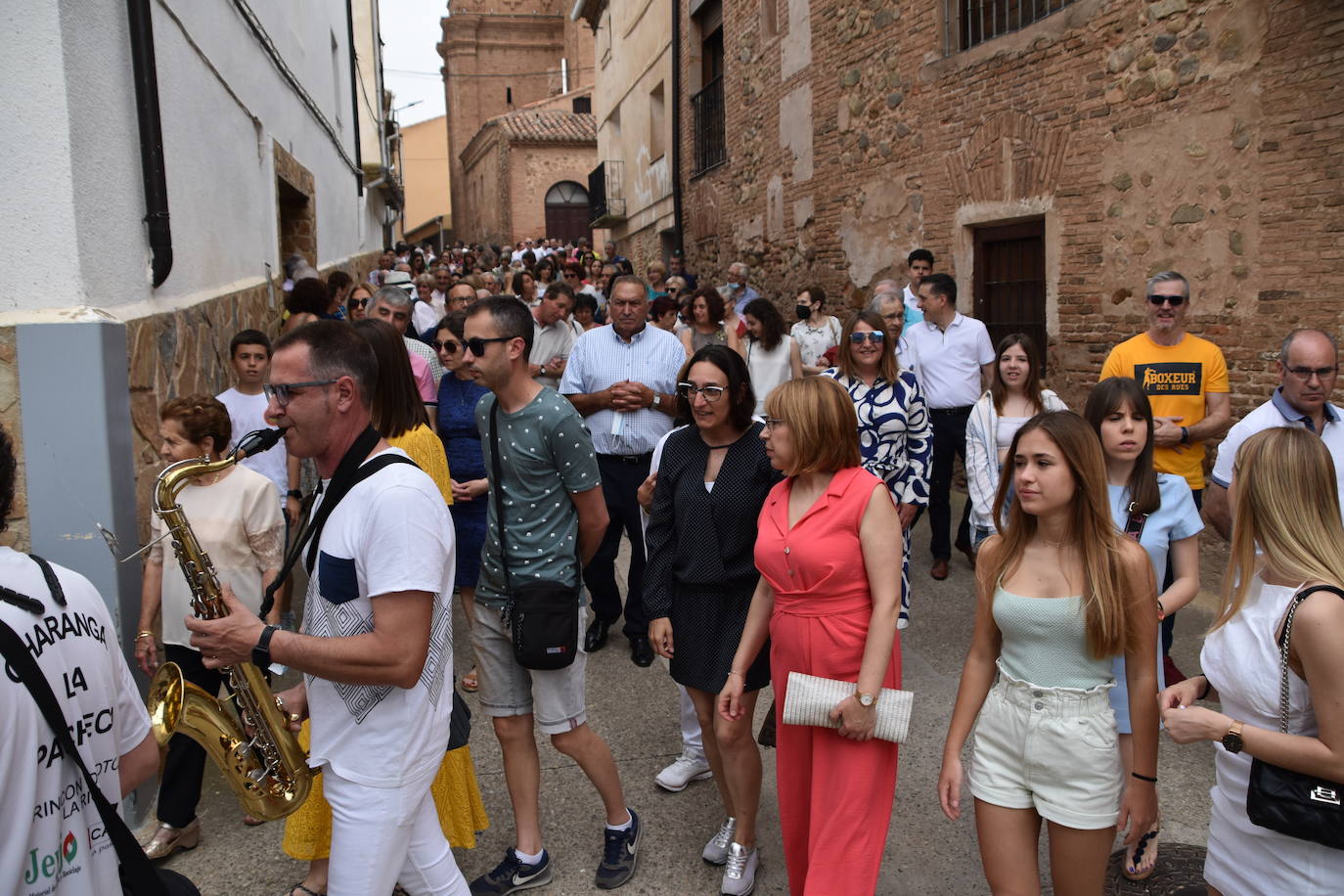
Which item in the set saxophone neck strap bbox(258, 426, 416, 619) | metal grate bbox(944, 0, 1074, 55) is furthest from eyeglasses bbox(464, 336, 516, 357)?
metal grate bbox(944, 0, 1074, 55)

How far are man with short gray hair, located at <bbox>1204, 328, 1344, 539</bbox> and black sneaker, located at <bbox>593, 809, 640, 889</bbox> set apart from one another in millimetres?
2704

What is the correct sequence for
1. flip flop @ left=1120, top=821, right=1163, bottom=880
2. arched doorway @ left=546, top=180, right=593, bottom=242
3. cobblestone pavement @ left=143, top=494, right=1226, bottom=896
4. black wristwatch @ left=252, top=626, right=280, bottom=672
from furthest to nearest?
arched doorway @ left=546, top=180, right=593, bottom=242
cobblestone pavement @ left=143, top=494, right=1226, bottom=896
flip flop @ left=1120, top=821, right=1163, bottom=880
black wristwatch @ left=252, top=626, right=280, bottom=672

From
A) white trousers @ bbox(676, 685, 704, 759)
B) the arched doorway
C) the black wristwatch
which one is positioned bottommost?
white trousers @ bbox(676, 685, 704, 759)

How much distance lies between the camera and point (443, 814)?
3.57 m

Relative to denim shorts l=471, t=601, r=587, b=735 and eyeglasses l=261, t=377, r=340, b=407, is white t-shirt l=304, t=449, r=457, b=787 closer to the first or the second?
eyeglasses l=261, t=377, r=340, b=407

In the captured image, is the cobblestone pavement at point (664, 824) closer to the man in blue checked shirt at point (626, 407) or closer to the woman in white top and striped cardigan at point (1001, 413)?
the man in blue checked shirt at point (626, 407)

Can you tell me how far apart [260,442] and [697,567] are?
1497 mm

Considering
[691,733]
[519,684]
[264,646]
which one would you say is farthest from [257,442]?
[691,733]

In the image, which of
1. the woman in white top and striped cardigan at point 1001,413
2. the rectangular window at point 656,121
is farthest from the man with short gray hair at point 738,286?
the rectangular window at point 656,121

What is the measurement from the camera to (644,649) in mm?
5703

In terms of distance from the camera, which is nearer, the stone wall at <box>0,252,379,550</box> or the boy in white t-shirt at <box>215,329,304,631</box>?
the stone wall at <box>0,252,379,550</box>

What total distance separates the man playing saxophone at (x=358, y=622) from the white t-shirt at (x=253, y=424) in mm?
2766

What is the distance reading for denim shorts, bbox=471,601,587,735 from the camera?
11.4ft

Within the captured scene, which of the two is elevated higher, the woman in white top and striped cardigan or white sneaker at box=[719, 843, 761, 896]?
the woman in white top and striped cardigan
